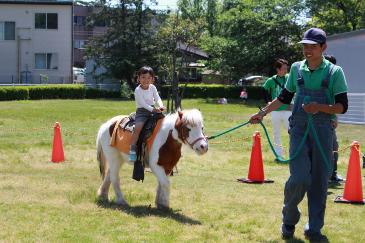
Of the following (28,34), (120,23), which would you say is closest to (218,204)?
(120,23)

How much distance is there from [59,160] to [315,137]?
774 cm

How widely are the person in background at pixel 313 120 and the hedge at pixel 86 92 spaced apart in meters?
35.8

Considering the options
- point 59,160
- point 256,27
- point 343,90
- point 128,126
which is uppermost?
point 256,27

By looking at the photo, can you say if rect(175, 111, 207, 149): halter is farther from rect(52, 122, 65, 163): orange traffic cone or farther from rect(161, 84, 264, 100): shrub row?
rect(161, 84, 264, 100): shrub row

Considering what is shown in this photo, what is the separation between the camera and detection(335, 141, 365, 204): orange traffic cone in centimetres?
847

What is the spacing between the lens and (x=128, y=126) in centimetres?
826

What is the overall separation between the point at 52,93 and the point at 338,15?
72.5 feet

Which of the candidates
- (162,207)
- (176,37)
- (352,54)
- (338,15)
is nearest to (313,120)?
(162,207)

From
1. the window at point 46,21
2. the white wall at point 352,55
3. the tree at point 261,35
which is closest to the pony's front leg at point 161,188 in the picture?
the white wall at point 352,55

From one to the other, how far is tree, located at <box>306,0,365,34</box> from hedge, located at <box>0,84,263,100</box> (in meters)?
6.88

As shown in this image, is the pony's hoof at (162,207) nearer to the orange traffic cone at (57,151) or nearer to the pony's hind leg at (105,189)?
the pony's hind leg at (105,189)

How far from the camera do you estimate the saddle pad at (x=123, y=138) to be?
7996mm

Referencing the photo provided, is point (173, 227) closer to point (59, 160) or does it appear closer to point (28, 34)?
point (59, 160)

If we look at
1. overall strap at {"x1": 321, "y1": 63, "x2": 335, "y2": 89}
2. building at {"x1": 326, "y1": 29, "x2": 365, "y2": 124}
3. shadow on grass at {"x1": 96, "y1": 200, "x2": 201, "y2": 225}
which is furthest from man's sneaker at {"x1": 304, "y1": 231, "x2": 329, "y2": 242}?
building at {"x1": 326, "y1": 29, "x2": 365, "y2": 124}
